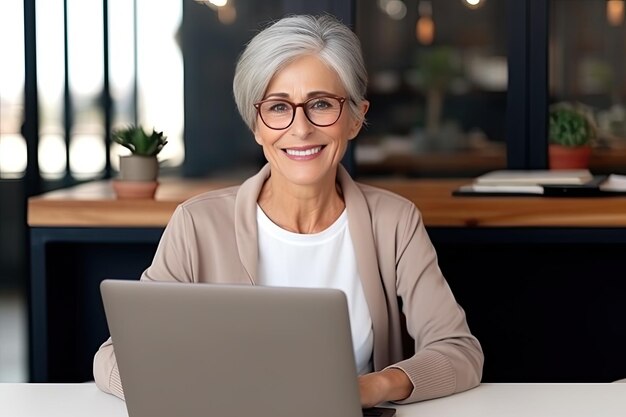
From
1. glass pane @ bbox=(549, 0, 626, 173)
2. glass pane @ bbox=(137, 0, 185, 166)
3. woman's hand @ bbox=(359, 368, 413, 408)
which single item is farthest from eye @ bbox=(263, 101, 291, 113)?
glass pane @ bbox=(549, 0, 626, 173)

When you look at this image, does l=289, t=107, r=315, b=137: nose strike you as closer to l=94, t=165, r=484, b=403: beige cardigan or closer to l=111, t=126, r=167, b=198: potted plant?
l=94, t=165, r=484, b=403: beige cardigan

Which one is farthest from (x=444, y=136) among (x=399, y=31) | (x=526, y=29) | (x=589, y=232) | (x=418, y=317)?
(x=418, y=317)

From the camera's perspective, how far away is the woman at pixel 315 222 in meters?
2.32

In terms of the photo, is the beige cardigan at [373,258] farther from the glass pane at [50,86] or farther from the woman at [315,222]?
the glass pane at [50,86]

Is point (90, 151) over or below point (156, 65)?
below

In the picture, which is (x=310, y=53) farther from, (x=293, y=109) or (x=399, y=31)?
(x=399, y=31)

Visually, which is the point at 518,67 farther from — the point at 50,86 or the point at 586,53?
the point at 586,53

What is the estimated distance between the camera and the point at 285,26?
2346mm

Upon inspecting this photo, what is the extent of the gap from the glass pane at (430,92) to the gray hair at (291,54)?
4.06m

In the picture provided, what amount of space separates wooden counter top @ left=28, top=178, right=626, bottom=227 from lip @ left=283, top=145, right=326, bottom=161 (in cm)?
85

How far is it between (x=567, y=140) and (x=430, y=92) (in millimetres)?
3050

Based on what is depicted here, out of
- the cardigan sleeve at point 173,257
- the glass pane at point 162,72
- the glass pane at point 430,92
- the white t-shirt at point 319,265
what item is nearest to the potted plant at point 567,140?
the white t-shirt at point 319,265

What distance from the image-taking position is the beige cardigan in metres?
2.32

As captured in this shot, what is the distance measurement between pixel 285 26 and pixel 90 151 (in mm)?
3274
